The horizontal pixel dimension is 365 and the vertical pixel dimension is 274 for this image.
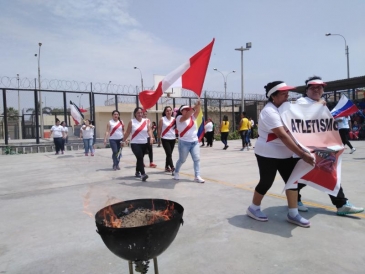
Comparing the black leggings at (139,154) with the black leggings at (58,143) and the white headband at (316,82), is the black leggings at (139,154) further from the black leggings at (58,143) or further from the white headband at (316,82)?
the black leggings at (58,143)

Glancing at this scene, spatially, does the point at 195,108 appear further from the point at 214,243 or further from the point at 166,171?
the point at 214,243

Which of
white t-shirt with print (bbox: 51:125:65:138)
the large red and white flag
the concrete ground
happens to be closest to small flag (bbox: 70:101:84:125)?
white t-shirt with print (bbox: 51:125:65:138)

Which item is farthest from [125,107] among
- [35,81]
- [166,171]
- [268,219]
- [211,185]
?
[268,219]

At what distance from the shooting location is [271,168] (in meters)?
3.57

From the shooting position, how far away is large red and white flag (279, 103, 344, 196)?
3500 millimetres

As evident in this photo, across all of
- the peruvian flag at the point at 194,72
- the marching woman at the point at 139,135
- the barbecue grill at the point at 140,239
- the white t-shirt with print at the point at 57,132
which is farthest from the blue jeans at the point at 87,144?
the barbecue grill at the point at 140,239

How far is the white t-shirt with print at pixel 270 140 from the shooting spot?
3.41 m

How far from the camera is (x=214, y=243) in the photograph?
3.12m

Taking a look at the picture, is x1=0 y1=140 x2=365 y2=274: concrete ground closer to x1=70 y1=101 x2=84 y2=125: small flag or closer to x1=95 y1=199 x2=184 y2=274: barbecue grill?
x1=95 y1=199 x2=184 y2=274: barbecue grill

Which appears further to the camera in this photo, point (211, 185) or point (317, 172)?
point (211, 185)

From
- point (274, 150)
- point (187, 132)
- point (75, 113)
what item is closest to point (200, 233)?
point (274, 150)

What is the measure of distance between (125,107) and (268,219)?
29517 millimetres

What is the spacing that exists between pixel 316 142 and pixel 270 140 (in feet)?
1.89

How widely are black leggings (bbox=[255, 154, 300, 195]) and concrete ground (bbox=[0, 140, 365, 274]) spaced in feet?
1.65
